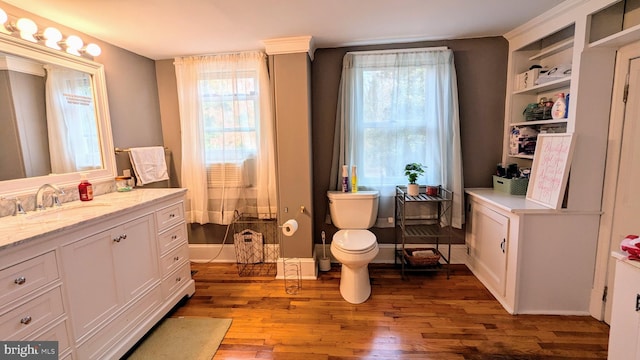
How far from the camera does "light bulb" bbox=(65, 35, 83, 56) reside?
73.1 inches

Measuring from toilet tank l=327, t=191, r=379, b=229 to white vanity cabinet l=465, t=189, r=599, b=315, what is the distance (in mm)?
997

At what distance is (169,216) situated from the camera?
2.04 metres

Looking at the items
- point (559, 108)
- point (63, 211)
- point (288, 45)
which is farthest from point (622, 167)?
point (63, 211)

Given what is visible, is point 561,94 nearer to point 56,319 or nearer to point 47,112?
point 56,319

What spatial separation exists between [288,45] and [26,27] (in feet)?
5.46

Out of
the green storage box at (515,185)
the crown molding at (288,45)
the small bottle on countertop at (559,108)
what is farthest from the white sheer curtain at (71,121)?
the small bottle on countertop at (559,108)

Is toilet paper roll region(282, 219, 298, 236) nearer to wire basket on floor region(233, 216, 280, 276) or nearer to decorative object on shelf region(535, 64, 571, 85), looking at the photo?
wire basket on floor region(233, 216, 280, 276)

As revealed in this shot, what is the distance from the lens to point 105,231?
151cm

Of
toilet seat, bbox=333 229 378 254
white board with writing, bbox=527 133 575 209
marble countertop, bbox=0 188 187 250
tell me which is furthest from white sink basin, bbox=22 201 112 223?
white board with writing, bbox=527 133 575 209

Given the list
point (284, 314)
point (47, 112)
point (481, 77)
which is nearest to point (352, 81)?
point (481, 77)

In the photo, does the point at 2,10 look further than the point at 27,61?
No

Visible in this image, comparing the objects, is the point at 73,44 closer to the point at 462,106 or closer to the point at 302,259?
the point at 302,259

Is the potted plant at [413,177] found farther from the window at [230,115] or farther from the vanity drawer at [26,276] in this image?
the vanity drawer at [26,276]

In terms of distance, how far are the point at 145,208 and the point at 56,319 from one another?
72cm
